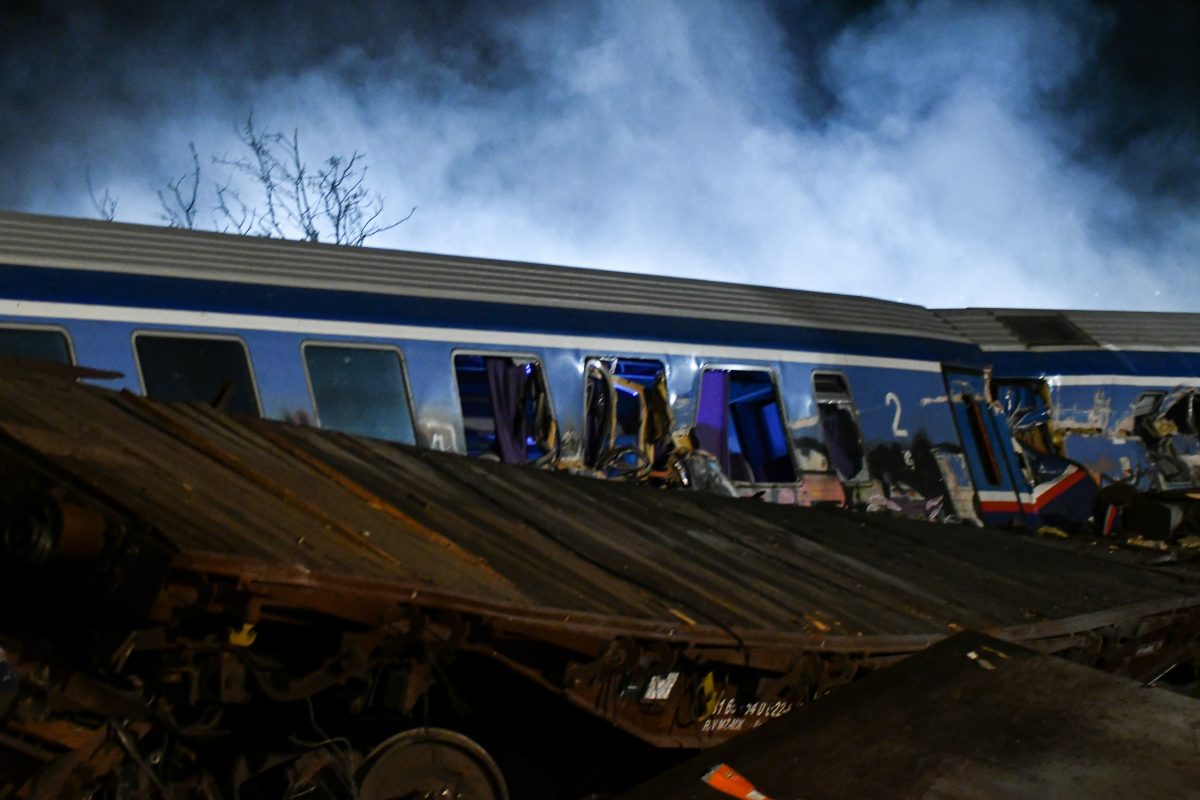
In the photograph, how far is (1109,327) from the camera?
14.6m

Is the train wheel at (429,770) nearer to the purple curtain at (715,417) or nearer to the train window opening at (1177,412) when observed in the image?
the purple curtain at (715,417)

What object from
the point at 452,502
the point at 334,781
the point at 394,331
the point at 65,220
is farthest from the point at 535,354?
the point at 334,781

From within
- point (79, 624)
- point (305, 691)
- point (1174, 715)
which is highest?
point (79, 624)

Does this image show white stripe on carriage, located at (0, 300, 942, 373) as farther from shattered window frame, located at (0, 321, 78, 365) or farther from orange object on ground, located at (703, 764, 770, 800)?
orange object on ground, located at (703, 764, 770, 800)

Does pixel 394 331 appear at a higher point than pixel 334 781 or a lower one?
higher

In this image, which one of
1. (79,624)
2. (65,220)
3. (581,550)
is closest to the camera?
(79,624)

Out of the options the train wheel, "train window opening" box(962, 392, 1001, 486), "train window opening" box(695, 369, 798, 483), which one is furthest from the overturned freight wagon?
"train window opening" box(962, 392, 1001, 486)

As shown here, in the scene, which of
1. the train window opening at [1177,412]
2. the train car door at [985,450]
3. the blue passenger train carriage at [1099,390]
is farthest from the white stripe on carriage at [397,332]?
the train window opening at [1177,412]

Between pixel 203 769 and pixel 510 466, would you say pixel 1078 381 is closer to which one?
pixel 510 466

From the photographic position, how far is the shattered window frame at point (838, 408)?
451 inches

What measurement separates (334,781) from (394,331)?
17.6ft

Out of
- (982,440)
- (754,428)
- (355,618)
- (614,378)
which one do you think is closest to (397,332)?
(614,378)

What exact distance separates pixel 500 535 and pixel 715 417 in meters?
5.71

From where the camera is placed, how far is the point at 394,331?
9008 millimetres
